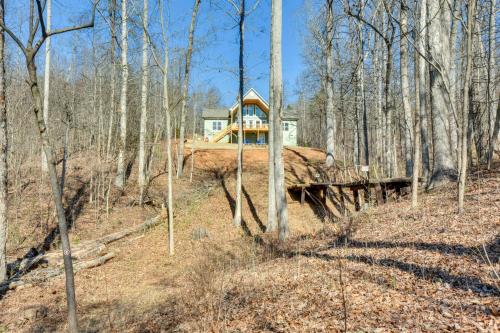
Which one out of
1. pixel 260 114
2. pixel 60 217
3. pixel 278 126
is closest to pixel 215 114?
pixel 260 114

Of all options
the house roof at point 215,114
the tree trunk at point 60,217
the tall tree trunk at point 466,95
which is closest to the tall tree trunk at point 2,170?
the tree trunk at point 60,217

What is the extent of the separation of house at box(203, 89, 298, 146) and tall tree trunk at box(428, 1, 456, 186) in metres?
20.3

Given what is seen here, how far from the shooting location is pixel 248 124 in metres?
31.6

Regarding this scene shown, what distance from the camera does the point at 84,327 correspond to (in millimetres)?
5605

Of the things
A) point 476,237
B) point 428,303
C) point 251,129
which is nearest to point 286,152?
point 251,129

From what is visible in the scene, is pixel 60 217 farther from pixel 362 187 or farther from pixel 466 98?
pixel 362 187

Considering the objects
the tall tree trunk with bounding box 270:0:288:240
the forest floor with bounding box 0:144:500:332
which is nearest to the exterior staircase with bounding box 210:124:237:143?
the forest floor with bounding box 0:144:500:332

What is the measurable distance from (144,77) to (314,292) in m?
12.8

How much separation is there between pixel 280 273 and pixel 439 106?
7.24 m

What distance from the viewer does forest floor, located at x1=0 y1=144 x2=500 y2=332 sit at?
382 cm

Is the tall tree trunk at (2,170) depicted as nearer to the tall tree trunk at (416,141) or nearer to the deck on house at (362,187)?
the tall tree trunk at (416,141)

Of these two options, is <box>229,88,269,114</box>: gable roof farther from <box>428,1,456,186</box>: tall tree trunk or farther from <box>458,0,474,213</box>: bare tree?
<box>458,0,474,213</box>: bare tree

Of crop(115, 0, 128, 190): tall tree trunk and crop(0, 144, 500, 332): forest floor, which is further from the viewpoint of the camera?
crop(115, 0, 128, 190): tall tree trunk

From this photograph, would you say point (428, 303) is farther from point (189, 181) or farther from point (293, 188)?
point (189, 181)
